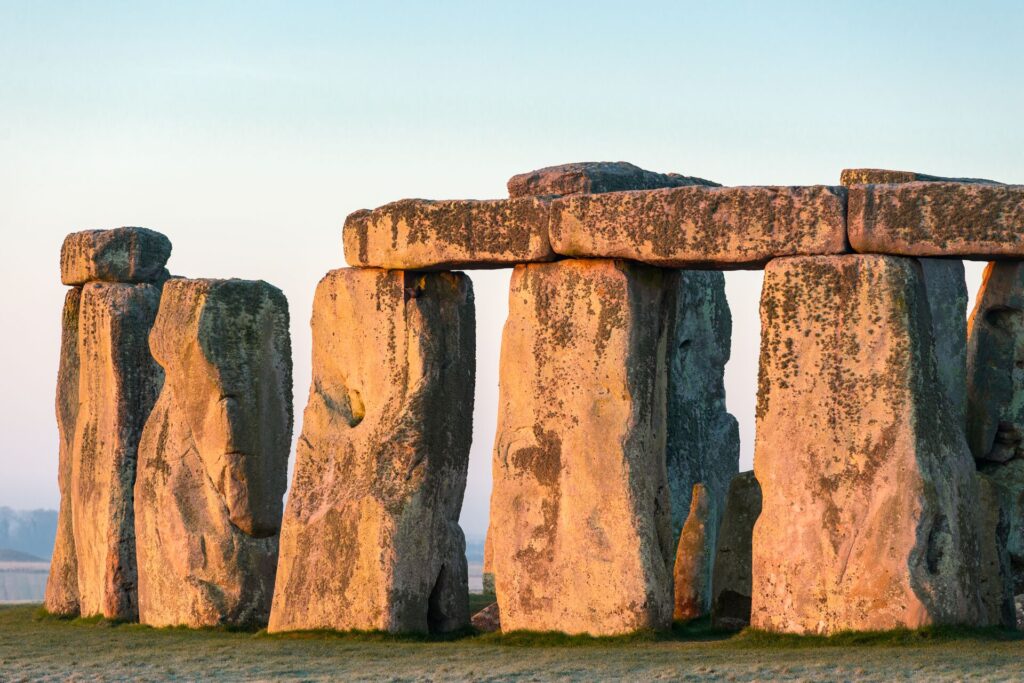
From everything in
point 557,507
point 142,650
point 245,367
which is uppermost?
point 245,367

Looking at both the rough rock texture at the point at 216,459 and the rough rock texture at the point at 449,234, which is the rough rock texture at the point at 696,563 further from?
the rough rock texture at the point at 216,459

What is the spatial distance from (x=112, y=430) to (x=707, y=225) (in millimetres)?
7299

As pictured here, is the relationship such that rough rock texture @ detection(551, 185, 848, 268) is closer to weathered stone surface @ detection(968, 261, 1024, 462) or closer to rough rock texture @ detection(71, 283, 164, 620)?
weathered stone surface @ detection(968, 261, 1024, 462)

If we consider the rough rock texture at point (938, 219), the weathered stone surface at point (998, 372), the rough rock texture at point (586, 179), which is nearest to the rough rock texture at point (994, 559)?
the weathered stone surface at point (998, 372)

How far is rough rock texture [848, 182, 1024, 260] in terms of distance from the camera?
1728cm

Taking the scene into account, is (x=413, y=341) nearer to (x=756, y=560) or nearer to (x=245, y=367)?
(x=245, y=367)

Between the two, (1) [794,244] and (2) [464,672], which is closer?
(2) [464,672]

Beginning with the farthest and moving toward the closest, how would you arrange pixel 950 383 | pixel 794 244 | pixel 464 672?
pixel 950 383 < pixel 794 244 < pixel 464 672

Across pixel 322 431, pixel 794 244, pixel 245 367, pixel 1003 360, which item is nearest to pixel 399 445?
pixel 322 431

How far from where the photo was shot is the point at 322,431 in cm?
2000

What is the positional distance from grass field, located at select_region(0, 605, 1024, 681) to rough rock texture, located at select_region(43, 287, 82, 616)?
10.8 ft

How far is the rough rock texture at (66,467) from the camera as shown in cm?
2316

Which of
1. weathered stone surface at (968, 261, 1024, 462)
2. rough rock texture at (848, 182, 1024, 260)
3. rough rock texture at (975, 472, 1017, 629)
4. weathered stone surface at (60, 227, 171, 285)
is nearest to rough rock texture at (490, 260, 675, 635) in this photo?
rough rock texture at (848, 182, 1024, 260)

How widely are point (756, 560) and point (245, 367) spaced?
560 cm
